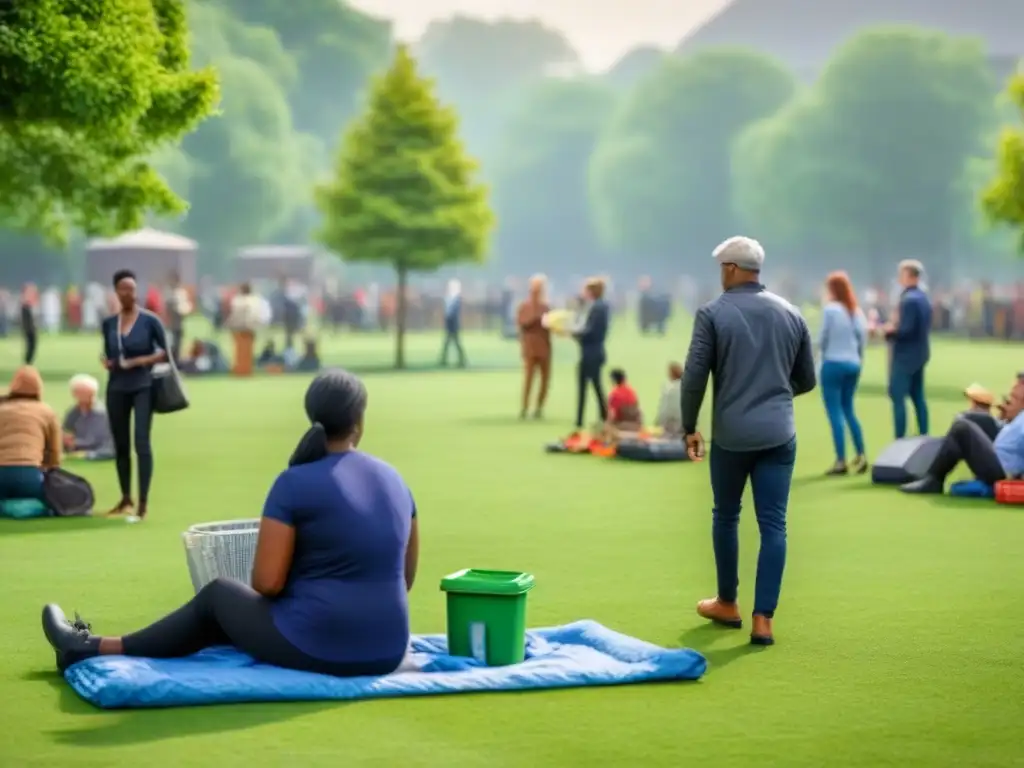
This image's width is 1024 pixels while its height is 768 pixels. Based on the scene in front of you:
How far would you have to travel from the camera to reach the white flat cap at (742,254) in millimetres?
9570

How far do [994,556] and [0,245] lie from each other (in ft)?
224

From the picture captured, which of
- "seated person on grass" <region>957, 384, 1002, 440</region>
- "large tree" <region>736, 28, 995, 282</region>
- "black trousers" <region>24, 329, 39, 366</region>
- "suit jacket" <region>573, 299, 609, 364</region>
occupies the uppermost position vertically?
"large tree" <region>736, 28, 995, 282</region>

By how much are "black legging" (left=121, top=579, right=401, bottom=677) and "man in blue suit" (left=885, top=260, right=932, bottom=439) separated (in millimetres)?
11389

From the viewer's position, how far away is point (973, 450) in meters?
15.6

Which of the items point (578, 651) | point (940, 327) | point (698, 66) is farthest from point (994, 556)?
point (698, 66)

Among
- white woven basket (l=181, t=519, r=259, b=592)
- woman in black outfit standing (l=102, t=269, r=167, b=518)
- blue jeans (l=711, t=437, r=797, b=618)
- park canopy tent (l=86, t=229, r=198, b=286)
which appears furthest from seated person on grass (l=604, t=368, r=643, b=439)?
park canopy tent (l=86, t=229, r=198, b=286)

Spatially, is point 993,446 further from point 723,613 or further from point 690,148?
point 690,148

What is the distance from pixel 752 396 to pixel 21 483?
6924 mm

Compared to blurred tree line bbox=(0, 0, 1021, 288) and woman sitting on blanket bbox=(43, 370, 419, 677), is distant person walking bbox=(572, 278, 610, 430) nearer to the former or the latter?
woman sitting on blanket bbox=(43, 370, 419, 677)

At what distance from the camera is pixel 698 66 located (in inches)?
3873

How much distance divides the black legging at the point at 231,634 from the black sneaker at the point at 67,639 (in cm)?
17

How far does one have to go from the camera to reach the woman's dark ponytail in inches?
312

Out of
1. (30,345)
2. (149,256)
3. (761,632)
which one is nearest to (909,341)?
(761,632)

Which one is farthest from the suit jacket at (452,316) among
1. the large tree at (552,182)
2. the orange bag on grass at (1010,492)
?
the large tree at (552,182)
